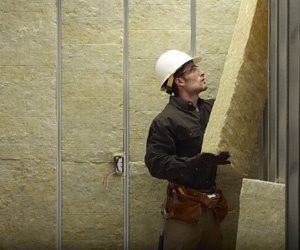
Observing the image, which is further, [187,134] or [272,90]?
[187,134]

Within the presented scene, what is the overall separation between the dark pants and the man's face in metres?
0.78

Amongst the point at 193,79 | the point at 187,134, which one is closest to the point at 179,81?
the point at 193,79

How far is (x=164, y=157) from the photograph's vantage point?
3682 mm

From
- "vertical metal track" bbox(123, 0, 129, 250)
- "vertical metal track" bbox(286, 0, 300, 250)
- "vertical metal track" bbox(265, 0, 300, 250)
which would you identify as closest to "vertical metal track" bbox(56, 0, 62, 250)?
"vertical metal track" bbox(123, 0, 129, 250)

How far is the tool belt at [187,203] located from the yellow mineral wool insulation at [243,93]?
302 millimetres

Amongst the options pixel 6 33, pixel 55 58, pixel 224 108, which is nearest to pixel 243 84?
pixel 224 108

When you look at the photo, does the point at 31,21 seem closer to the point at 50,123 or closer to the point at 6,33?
the point at 6,33

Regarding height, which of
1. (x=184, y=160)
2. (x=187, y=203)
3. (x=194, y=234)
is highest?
(x=184, y=160)

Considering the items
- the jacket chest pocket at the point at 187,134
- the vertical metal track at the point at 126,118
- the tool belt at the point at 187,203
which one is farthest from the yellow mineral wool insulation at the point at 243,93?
the vertical metal track at the point at 126,118

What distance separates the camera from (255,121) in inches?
144

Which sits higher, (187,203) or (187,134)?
(187,134)

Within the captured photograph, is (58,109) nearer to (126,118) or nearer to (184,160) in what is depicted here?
(126,118)

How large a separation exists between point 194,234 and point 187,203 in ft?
0.68

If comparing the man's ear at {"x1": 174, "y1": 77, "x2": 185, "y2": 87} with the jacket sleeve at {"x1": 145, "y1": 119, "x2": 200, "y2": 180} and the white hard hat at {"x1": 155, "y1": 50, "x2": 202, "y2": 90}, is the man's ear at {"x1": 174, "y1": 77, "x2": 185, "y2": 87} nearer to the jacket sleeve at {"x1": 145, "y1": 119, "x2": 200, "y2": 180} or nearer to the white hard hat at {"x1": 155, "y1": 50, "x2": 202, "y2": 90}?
the white hard hat at {"x1": 155, "y1": 50, "x2": 202, "y2": 90}
